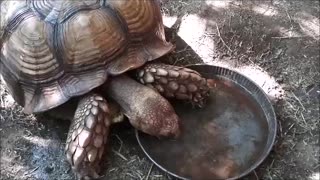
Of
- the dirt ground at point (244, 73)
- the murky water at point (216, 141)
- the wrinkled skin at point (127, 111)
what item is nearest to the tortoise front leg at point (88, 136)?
the wrinkled skin at point (127, 111)

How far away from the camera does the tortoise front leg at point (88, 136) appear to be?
219 centimetres

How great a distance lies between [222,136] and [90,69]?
2.44 feet

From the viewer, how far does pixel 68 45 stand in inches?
87.6

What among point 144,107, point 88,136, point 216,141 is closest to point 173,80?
point 144,107

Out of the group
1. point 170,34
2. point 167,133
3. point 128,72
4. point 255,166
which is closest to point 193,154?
point 167,133

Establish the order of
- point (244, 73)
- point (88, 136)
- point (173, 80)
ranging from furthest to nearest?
point (244, 73)
point (173, 80)
point (88, 136)

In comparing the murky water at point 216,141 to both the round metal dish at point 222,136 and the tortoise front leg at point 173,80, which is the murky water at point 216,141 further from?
the tortoise front leg at point 173,80

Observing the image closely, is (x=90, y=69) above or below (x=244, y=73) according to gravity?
above

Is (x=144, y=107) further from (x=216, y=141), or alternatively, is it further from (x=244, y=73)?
(x=244, y=73)

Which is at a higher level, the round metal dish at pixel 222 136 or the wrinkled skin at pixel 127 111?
the wrinkled skin at pixel 127 111

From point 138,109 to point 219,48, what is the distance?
91 cm

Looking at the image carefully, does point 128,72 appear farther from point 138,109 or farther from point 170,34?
point 170,34

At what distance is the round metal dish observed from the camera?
2262 mm

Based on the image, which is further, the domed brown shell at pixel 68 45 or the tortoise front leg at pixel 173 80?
the tortoise front leg at pixel 173 80
